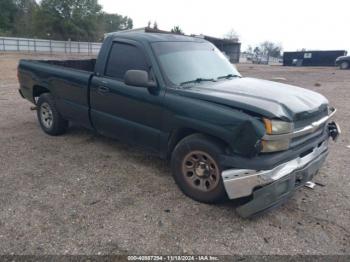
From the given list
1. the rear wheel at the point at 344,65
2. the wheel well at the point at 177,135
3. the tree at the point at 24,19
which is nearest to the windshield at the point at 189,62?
the wheel well at the point at 177,135

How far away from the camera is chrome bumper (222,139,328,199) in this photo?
3074 millimetres

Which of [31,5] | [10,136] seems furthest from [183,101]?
[31,5]

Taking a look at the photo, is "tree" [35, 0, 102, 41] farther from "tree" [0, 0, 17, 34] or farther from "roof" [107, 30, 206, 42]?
"roof" [107, 30, 206, 42]

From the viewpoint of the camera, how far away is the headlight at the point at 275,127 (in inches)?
121

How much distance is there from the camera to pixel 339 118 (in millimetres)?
8133

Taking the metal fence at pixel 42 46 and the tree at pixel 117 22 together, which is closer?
the metal fence at pixel 42 46

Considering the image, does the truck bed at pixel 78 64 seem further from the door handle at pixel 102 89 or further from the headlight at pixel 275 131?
the headlight at pixel 275 131

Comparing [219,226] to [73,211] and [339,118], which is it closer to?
[73,211]

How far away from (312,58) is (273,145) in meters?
45.4

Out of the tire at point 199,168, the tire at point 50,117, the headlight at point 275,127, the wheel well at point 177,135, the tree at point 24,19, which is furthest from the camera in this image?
the tree at point 24,19

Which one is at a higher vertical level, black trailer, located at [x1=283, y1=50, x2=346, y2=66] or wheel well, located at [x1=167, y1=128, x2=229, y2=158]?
black trailer, located at [x1=283, y1=50, x2=346, y2=66]

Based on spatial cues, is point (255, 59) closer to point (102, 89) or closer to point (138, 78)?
point (102, 89)

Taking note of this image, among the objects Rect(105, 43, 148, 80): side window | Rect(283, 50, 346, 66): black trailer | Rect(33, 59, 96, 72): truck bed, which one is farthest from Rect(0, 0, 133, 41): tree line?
Rect(105, 43, 148, 80): side window

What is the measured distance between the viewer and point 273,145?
312 centimetres
